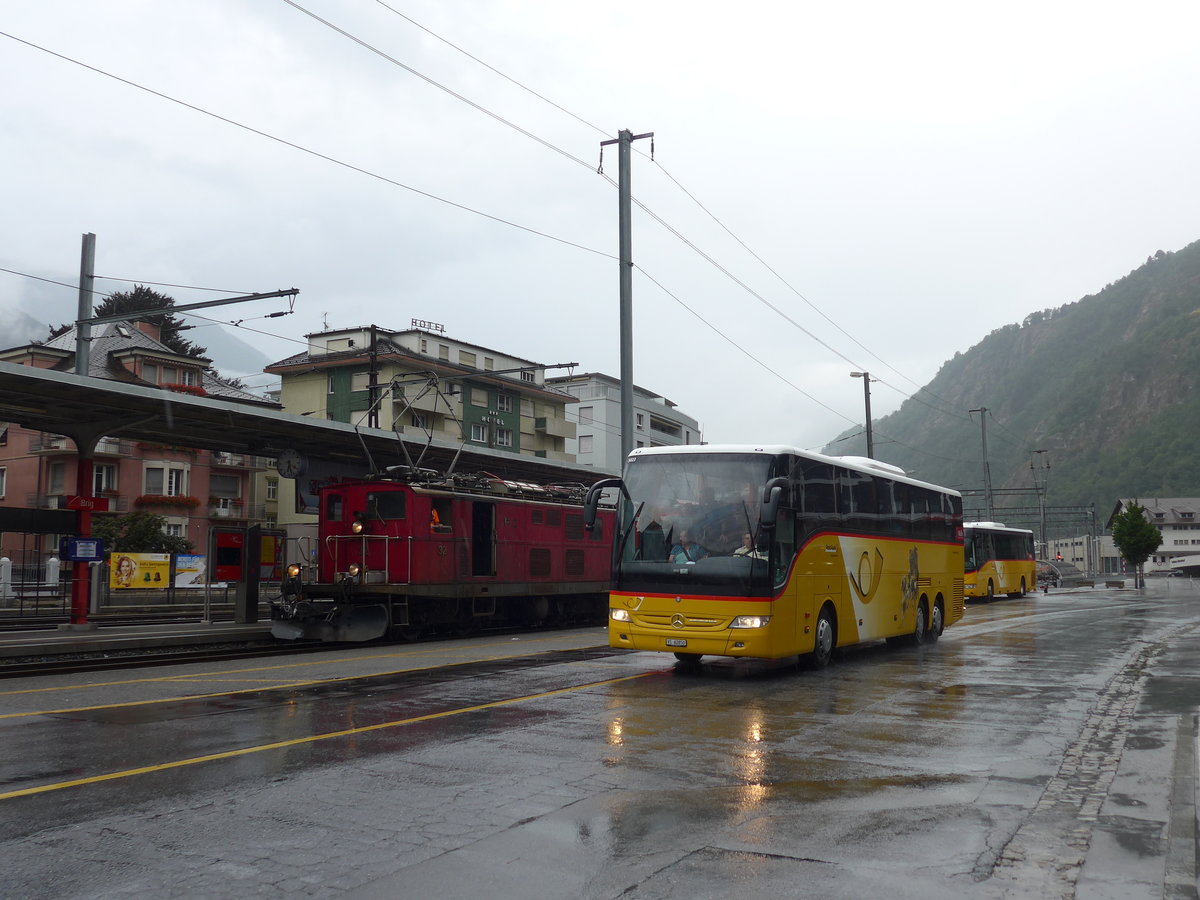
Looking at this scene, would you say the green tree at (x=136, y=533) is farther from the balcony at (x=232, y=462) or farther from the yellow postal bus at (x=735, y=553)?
the yellow postal bus at (x=735, y=553)

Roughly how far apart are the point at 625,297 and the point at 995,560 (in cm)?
2551

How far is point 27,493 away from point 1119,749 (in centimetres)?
5725

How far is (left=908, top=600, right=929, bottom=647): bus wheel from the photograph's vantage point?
62.3 ft

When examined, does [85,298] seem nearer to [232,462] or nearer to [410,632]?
[410,632]

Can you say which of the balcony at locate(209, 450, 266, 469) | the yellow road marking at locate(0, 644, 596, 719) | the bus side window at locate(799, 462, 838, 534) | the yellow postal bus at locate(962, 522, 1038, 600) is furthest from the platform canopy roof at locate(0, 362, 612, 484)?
the balcony at locate(209, 450, 266, 469)

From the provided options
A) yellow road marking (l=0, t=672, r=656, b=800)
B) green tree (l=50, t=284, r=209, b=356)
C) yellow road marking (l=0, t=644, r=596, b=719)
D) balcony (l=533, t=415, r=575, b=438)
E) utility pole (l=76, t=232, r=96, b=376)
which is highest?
green tree (l=50, t=284, r=209, b=356)

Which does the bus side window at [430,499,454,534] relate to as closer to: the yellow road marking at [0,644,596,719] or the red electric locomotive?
the red electric locomotive

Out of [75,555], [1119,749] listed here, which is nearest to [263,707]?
[1119,749]

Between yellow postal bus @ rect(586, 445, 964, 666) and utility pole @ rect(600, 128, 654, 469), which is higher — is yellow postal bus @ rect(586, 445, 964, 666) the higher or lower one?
the lower one

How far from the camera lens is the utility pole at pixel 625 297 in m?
24.6

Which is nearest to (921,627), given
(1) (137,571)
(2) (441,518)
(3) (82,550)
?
(2) (441,518)

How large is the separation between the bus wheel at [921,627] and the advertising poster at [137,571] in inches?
1012

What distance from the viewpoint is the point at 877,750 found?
27.1 ft

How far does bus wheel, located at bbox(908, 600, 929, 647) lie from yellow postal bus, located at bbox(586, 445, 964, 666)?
3.73m
